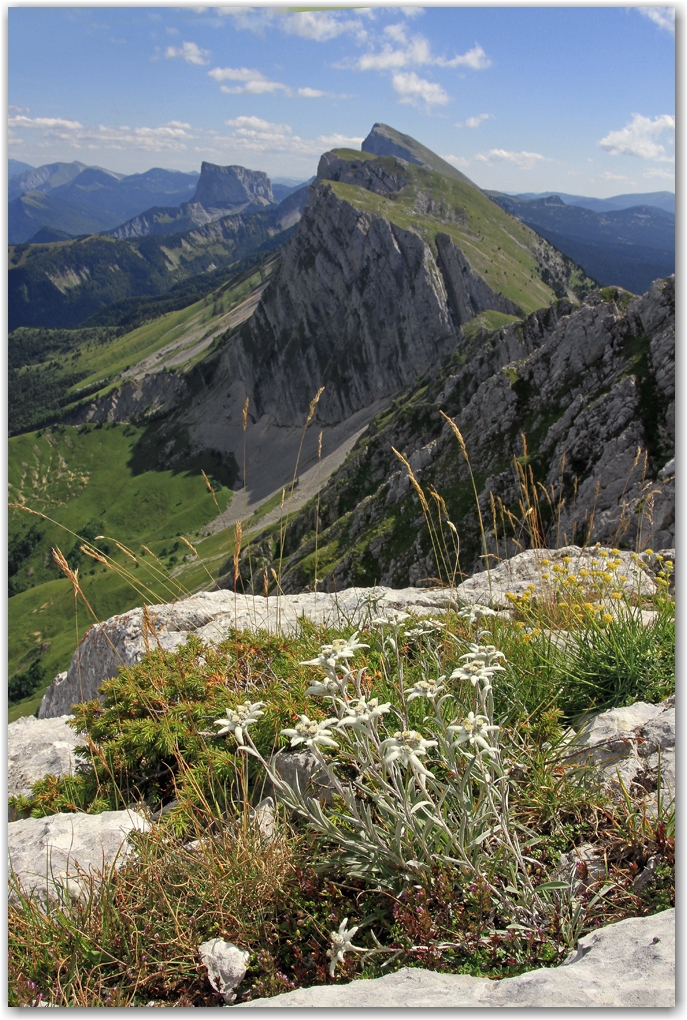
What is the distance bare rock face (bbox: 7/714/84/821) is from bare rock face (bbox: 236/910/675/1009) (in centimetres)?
408

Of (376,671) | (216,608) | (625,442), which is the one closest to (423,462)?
(625,442)

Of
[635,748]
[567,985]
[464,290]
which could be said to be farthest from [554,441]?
[464,290]

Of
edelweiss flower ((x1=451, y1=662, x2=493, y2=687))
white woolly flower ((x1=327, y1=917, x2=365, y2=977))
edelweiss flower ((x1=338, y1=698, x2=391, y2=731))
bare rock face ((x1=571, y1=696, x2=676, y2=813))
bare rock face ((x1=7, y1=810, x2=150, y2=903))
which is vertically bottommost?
bare rock face ((x1=7, y1=810, x2=150, y2=903))

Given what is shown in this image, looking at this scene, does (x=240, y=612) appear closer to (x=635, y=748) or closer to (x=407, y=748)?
(x=635, y=748)

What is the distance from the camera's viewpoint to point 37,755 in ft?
21.6

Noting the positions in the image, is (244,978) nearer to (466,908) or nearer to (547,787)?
(466,908)

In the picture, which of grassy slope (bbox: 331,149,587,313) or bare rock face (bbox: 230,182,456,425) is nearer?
bare rock face (bbox: 230,182,456,425)

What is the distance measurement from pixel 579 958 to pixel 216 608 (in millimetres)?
7046

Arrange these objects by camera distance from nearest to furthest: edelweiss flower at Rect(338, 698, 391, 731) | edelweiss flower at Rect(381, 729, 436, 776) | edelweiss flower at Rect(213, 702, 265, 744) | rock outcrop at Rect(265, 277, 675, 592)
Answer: edelweiss flower at Rect(381, 729, 436, 776) < edelweiss flower at Rect(338, 698, 391, 731) < edelweiss flower at Rect(213, 702, 265, 744) < rock outcrop at Rect(265, 277, 675, 592)

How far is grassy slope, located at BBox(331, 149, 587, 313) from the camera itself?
160 m

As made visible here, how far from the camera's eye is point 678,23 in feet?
15.1

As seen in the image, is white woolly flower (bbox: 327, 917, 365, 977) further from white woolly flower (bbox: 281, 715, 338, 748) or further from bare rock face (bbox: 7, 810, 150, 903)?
bare rock face (bbox: 7, 810, 150, 903)

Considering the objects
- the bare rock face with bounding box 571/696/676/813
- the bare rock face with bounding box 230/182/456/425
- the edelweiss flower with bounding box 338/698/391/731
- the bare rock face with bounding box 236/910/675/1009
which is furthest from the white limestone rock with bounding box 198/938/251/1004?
the bare rock face with bounding box 230/182/456/425

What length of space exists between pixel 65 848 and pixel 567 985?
3.48 m
